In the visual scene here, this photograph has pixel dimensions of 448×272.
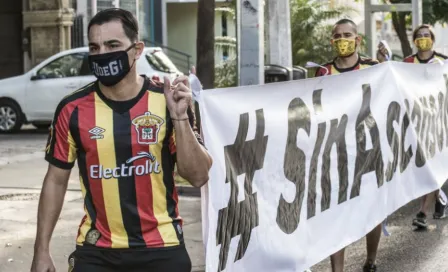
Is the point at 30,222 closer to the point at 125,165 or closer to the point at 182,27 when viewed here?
the point at 125,165

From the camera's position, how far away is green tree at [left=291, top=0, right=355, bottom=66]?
2483 cm

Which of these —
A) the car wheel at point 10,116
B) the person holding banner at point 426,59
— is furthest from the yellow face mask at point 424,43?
the car wheel at point 10,116

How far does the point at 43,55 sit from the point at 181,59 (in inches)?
293

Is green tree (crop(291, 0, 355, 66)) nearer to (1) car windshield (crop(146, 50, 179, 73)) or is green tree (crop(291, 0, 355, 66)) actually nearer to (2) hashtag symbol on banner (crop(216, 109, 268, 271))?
(1) car windshield (crop(146, 50, 179, 73))

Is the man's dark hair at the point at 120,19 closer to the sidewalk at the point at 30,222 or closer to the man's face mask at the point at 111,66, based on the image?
the man's face mask at the point at 111,66

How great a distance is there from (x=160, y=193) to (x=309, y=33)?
69.2 ft

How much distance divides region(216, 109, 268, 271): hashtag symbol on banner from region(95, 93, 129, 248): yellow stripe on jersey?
4.08 ft

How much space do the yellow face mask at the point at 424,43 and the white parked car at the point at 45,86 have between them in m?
9.88

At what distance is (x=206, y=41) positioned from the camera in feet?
46.3

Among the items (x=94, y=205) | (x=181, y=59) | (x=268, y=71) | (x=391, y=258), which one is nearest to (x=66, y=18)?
(x=181, y=59)

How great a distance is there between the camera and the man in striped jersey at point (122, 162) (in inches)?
166

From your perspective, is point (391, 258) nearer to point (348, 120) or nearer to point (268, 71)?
point (348, 120)

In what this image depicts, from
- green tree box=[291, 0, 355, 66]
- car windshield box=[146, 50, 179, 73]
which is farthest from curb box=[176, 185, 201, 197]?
green tree box=[291, 0, 355, 66]

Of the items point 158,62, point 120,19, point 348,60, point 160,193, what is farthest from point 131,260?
point 158,62
